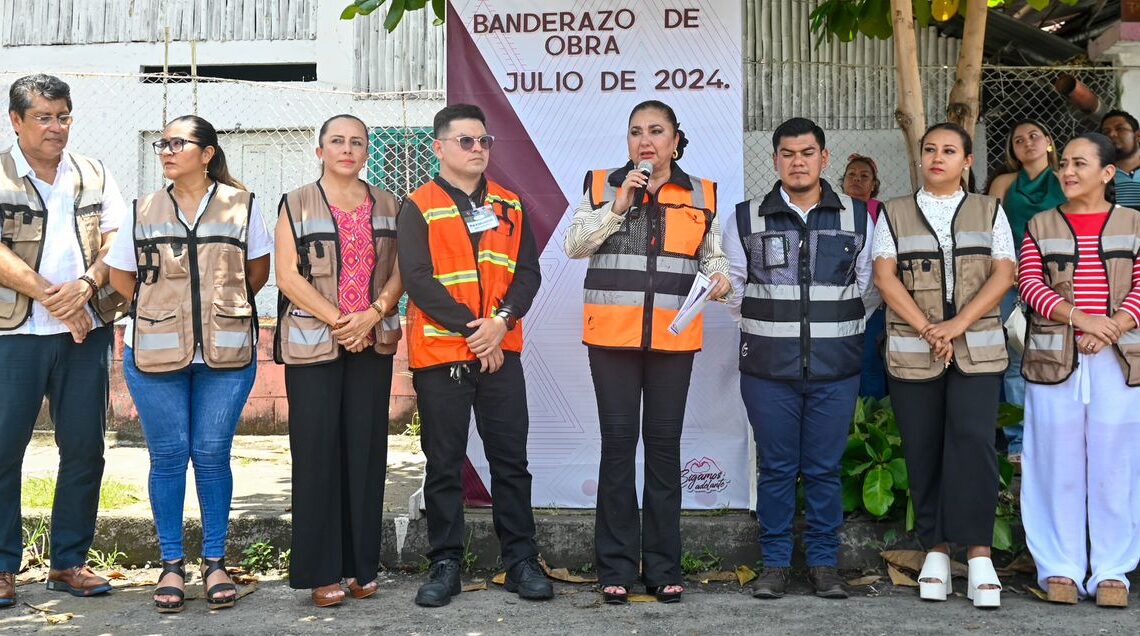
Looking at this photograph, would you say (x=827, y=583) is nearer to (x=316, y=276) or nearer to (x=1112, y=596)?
(x=1112, y=596)

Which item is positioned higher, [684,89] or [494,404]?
[684,89]

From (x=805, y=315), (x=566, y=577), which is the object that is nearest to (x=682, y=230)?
(x=805, y=315)

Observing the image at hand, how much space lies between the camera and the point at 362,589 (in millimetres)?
4781

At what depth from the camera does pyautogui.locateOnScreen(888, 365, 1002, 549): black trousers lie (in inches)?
183

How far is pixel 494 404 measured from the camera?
470 cm

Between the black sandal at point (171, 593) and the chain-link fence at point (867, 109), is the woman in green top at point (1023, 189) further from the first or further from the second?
the black sandal at point (171, 593)

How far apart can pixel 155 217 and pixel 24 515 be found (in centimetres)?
194

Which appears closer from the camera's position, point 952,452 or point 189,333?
point 189,333

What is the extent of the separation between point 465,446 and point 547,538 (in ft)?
2.76

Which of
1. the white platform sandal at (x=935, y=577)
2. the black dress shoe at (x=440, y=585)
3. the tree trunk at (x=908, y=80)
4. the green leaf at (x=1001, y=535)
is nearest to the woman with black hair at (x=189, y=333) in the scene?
the black dress shoe at (x=440, y=585)

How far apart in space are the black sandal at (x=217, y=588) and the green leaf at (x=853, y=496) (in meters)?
2.75

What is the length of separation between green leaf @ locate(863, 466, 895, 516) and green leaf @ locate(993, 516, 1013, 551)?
1.50ft

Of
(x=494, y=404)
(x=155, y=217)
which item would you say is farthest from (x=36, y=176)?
(x=494, y=404)

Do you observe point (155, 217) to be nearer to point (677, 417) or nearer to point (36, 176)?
point (36, 176)
